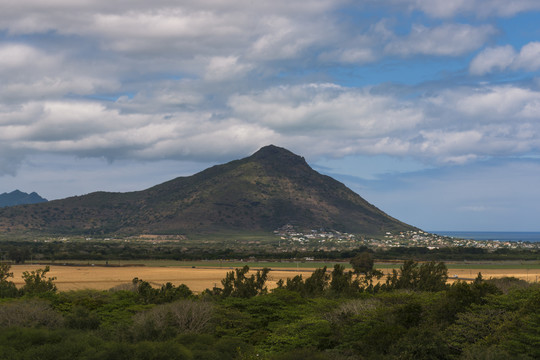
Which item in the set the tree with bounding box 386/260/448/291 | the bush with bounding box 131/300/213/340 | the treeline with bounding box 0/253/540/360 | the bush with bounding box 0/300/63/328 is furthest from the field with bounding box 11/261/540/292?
the bush with bounding box 0/300/63/328

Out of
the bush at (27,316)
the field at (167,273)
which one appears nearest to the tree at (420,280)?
the field at (167,273)

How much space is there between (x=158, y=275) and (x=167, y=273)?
5.04m

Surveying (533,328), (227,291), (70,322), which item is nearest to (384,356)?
(533,328)

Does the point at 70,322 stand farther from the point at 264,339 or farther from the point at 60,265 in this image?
the point at 60,265

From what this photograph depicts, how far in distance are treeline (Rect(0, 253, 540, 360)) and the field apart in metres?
42.1

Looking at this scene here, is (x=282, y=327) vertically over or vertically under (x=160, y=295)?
under

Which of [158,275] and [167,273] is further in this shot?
[167,273]

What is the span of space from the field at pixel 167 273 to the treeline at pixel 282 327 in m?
42.1

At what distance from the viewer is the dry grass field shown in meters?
108

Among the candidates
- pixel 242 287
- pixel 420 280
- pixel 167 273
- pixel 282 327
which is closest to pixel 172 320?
pixel 282 327

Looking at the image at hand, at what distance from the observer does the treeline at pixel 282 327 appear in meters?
39.6

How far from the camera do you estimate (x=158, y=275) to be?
407 ft

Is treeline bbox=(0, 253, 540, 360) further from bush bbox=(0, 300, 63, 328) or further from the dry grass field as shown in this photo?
the dry grass field

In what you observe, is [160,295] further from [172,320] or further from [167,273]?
[167,273]
